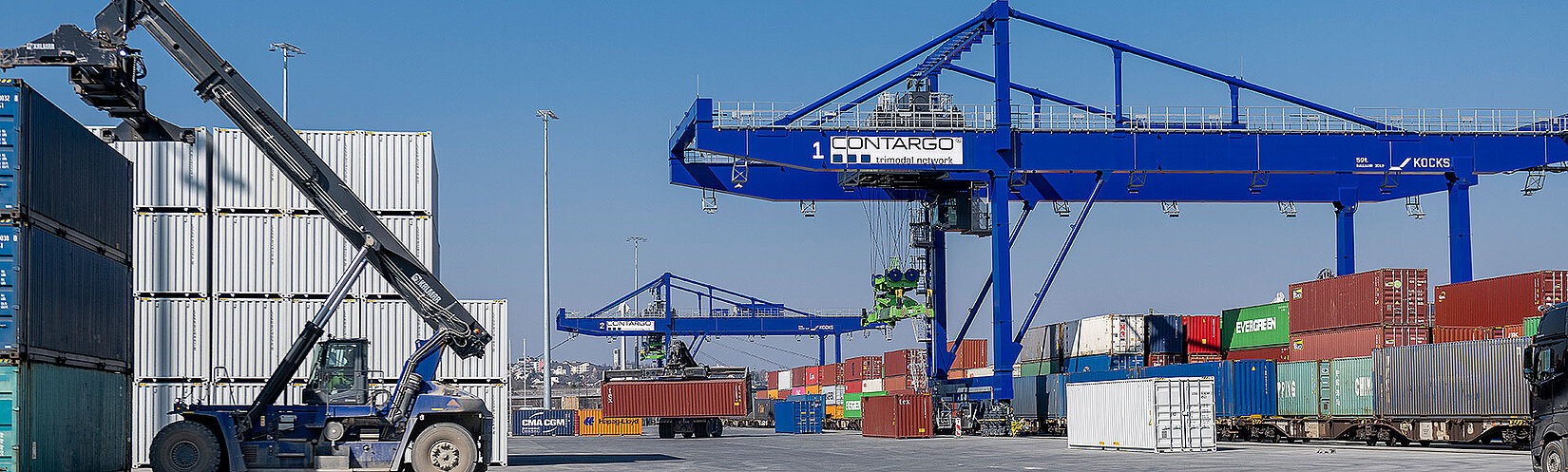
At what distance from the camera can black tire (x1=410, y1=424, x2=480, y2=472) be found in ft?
70.3

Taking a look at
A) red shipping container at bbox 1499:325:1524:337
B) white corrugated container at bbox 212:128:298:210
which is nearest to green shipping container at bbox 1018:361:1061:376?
red shipping container at bbox 1499:325:1524:337

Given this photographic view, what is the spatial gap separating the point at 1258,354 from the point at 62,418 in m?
33.2

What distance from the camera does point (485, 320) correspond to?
27156 mm

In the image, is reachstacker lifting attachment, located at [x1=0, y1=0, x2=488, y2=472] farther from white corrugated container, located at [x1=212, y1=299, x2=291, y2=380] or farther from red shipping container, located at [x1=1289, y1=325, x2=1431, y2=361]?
red shipping container, located at [x1=1289, y1=325, x2=1431, y2=361]

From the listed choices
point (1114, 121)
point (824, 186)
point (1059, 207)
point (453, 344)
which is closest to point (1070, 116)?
point (1114, 121)

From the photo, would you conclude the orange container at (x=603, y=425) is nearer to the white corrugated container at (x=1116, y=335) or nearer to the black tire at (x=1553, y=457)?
the white corrugated container at (x=1116, y=335)

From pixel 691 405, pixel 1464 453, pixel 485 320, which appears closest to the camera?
pixel 485 320

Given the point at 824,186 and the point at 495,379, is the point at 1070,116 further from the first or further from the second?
the point at 495,379

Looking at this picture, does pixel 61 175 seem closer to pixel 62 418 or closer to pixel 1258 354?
pixel 62 418

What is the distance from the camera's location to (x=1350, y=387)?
3544 cm

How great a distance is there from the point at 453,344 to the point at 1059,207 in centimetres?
2465

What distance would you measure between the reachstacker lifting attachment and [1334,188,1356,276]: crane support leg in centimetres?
3037

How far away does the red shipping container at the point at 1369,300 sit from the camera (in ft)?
114

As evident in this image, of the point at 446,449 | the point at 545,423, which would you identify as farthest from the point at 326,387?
the point at 545,423
